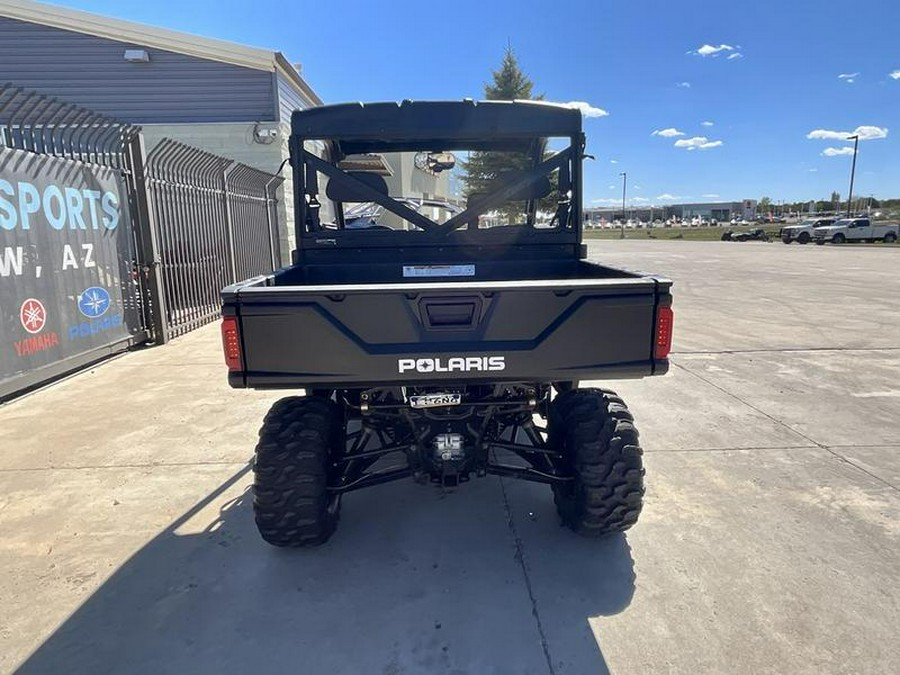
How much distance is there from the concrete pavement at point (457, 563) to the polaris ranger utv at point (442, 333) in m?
0.36

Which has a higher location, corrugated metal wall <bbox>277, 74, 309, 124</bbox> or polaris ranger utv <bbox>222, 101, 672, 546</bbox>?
corrugated metal wall <bbox>277, 74, 309, 124</bbox>

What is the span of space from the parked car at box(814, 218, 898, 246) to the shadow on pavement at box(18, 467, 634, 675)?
43.6 m

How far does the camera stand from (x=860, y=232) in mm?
37219

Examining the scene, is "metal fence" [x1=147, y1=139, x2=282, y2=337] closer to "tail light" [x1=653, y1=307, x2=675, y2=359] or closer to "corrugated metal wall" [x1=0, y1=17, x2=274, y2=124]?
"corrugated metal wall" [x1=0, y1=17, x2=274, y2=124]

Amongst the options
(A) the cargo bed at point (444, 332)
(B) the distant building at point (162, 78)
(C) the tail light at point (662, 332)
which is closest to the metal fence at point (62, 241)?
(A) the cargo bed at point (444, 332)

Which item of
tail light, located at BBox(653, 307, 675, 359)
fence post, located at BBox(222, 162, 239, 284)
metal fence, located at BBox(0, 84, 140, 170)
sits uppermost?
metal fence, located at BBox(0, 84, 140, 170)

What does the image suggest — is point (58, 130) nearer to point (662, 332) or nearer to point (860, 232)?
point (662, 332)

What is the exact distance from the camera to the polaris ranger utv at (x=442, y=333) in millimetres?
2461

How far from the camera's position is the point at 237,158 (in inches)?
547

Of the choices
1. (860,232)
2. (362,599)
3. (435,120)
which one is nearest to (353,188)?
(435,120)

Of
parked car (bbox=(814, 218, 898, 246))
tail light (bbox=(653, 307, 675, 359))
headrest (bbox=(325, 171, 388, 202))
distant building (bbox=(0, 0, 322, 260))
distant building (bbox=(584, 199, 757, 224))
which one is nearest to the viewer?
tail light (bbox=(653, 307, 675, 359))

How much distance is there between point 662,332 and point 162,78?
1532cm

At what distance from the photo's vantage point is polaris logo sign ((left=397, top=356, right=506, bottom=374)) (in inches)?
97.8

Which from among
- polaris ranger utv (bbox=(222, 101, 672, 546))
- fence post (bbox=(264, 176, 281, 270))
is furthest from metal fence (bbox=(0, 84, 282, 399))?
polaris ranger utv (bbox=(222, 101, 672, 546))
